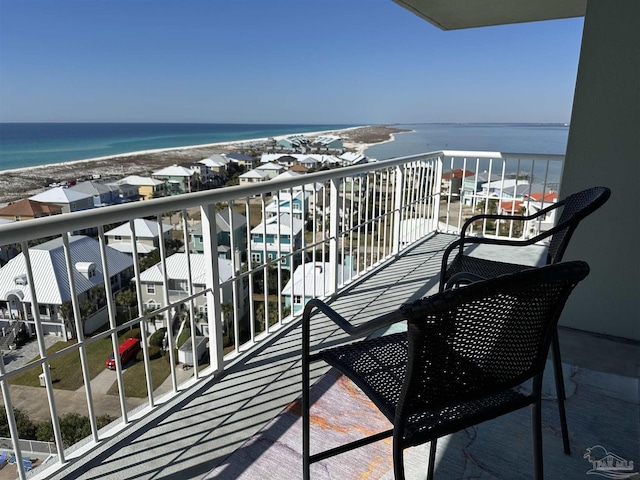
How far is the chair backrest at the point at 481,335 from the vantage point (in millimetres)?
748

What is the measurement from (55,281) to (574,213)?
2.39 m

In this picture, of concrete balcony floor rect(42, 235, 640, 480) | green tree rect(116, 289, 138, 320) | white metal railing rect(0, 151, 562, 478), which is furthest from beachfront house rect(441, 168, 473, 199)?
green tree rect(116, 289, 138, 320)

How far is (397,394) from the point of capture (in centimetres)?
104

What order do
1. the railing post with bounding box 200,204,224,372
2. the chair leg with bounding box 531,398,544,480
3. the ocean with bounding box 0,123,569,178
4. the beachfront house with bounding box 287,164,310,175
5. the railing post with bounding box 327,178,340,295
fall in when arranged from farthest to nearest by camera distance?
the ocean with bounding box 0,123,569,178, the beachfront house with bounding box 287,164,310,175, the railing post with bounding box 327,178,340,295, the railing post with bounding box 200,204,224,372, the chair leg with bounding box 531,398,544,480

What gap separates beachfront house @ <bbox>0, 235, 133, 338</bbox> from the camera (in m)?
1.64

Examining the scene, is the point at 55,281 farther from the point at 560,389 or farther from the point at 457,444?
the point at 560,389

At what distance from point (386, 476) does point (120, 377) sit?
46.3 inches

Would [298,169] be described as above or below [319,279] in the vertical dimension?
below

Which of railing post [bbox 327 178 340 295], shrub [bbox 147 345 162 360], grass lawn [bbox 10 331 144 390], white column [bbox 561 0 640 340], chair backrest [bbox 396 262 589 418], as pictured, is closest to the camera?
chair backrest [bbox 396 262 589 418]

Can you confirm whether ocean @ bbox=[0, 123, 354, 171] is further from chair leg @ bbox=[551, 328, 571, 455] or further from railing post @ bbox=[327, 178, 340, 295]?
chair leg @ bbox=[551, 328, 571, 455]

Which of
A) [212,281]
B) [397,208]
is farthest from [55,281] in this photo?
[397,208]

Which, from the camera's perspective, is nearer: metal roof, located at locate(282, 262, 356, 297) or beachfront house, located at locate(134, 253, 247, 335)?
beachfront house, located at locate(134, 253, 247, 335)

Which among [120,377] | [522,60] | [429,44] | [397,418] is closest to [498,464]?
[397,418]

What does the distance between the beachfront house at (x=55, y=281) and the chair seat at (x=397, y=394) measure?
3.63 feet
